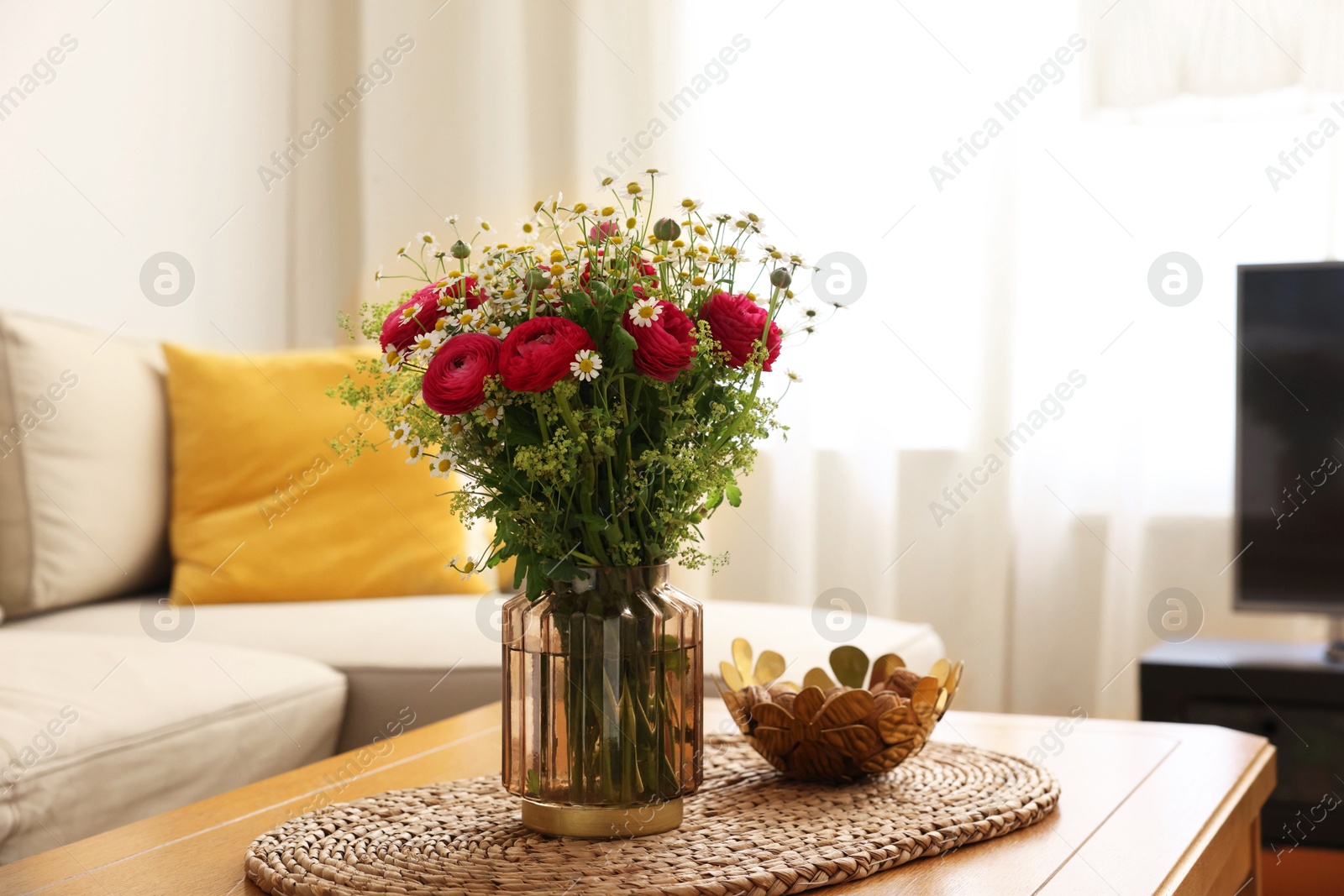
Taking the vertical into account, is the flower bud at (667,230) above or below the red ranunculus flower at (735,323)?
above

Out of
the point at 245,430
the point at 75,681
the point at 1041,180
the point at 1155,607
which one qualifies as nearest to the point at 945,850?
the point at 75,681

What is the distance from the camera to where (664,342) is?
0.83m

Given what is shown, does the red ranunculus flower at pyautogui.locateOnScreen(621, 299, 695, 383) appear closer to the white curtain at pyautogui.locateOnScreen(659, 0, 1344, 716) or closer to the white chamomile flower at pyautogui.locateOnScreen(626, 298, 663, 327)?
the white chamomile flower at pyautogui.locateOnScreen(626, 298, 663, 327)

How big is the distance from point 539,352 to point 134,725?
0.87m

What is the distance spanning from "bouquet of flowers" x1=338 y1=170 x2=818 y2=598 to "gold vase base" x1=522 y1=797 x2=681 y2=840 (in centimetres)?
17

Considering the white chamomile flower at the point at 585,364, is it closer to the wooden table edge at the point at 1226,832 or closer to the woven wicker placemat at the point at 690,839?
the woven wicker placemat at the point at 690,839

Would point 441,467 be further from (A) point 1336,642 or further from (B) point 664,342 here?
(A) point 1336,642

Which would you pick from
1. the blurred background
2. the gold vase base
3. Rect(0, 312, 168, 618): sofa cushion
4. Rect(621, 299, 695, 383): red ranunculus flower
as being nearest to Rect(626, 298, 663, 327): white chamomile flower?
Rect(621, 299, 695, 383): red ranunculus flower

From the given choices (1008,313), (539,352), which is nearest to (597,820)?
(539,352)

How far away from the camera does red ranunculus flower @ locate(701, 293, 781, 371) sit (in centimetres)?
88

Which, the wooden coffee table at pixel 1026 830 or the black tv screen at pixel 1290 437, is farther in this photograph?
the black tv screen at pixel 1290 437

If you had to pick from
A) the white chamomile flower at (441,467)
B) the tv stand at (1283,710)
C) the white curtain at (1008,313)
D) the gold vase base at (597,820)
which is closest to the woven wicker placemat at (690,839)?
the gold vase base at (597,820)

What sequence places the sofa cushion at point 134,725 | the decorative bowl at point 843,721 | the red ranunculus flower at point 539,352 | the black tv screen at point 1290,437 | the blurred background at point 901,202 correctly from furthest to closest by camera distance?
1. the blurred background at point 901,202
2. the black tv screen at point 1290,437
3. the sofa cushion at point 134,725
4. the decorative bowl at point 843,721
5. the red ranunculus flower at point 539,352

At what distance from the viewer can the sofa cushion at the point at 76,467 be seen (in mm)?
1991
